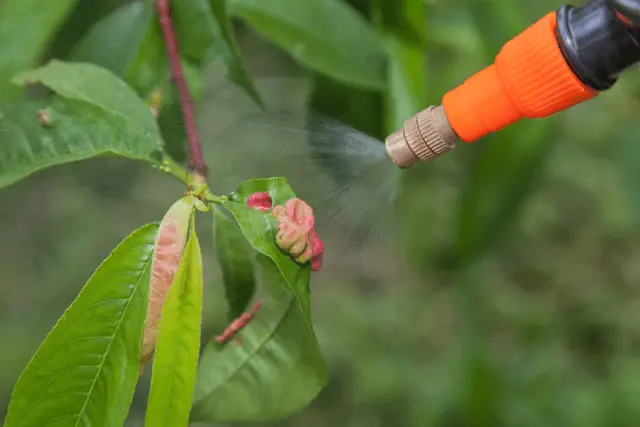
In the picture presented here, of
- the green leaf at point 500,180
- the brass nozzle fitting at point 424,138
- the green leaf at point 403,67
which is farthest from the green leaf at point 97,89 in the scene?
the green leaf at point 500,180

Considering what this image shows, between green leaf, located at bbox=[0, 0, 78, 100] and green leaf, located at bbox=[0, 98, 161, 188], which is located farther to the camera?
green leaf, located at bbox=[0, 0, 78, 100]

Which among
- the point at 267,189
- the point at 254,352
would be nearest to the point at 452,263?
the point at 254,352

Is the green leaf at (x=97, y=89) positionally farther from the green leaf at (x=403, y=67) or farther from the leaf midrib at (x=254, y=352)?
the green leaf at (x=403, y=67)

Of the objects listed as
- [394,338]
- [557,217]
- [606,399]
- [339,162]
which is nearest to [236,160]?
[339,162]

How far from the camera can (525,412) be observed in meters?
1.67

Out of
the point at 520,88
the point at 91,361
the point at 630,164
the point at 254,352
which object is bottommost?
the point at 630,164

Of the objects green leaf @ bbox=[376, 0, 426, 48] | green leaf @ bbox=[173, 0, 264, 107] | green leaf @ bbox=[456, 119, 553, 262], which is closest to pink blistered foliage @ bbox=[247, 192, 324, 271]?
green leaf @ bbox=[173, 0, 264, 107]

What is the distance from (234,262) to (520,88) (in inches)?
13.7

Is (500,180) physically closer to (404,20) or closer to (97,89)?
(404,20)

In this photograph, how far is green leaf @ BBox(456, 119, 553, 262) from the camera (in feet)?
3.38

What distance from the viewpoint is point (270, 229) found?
0.58 metres

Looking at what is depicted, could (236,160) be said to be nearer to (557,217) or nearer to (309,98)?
Result: (309,98)

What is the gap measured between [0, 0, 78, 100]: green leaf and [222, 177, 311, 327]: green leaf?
317 millimetres

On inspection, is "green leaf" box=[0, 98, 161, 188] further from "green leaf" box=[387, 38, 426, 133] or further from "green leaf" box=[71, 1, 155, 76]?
"green leaf" box=[387, 38, 426, 133]
